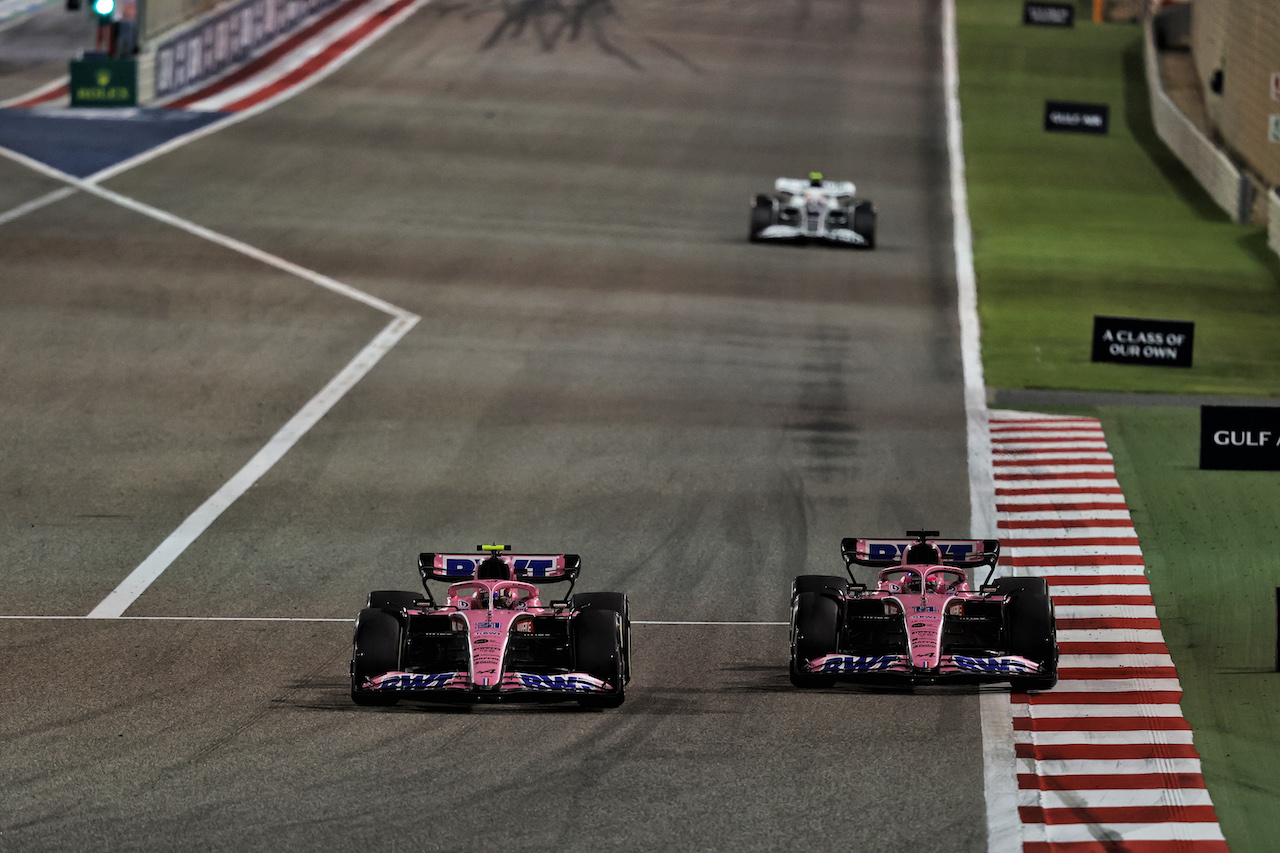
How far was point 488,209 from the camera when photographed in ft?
114

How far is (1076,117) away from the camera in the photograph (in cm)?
4341

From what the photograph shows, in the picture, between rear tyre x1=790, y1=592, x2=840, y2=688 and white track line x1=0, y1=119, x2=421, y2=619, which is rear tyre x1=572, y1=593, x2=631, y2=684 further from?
white track line x1=0, y1=119, x2=421, y2=619

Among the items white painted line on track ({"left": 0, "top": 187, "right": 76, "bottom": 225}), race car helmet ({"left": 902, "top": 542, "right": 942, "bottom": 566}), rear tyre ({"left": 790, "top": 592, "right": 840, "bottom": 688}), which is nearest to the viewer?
rear tyre ({"left": 790, "top": 592, "right": 840, "bottom": 688})

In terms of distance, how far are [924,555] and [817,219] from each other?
1884 centimetres

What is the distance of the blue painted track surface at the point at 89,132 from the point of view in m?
37.1

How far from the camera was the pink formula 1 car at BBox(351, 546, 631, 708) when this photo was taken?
12766 mm

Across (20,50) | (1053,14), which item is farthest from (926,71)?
(20,50)

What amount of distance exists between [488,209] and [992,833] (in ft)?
81.5

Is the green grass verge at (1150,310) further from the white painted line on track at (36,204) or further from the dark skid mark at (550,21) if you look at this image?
the white painted line on track at (36,204)

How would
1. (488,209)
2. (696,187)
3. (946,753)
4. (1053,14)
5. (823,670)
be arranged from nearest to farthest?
(946,753), (823,670), (488,209), (696,187), (1053,14)

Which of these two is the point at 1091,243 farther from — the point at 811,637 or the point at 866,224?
the point at 811,637

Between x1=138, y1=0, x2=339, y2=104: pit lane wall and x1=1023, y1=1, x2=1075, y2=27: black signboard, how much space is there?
73.4 feet

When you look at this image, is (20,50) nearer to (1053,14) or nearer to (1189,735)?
(1053,14)

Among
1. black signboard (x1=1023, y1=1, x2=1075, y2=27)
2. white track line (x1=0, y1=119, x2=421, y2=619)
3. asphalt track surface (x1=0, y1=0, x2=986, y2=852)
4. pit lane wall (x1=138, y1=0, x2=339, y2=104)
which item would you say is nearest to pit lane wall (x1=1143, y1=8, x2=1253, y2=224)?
asphalt track surface (x1=0, y1=0, x2=986, y2=852)
